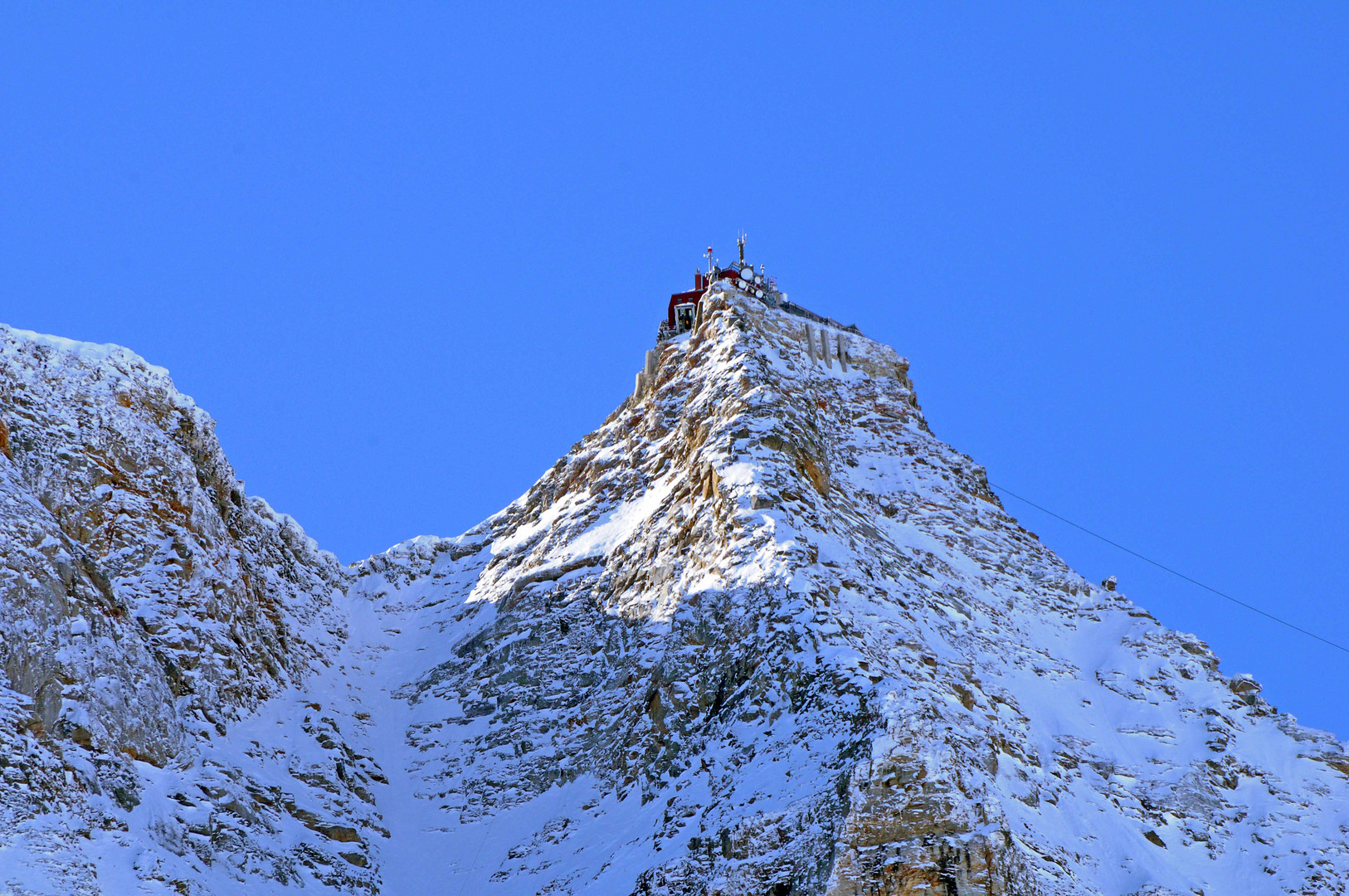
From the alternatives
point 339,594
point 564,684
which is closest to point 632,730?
point 564,684

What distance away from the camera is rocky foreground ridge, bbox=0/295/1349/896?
77.8 m

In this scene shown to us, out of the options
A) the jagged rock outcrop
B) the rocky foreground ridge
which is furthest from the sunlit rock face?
the jagged rock outcrop

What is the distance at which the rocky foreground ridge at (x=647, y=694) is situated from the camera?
7781 cm

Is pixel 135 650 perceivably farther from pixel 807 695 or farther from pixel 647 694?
pixel 807 695

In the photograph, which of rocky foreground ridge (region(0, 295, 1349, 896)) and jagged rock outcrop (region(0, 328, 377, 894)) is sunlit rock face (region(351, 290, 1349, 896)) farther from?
jagged rock outcrop (region(0, 328, 377, 894))

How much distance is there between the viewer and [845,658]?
82.6 meters

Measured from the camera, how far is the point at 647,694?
94.2 metres

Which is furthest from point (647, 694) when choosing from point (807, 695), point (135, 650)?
point (135, 650)

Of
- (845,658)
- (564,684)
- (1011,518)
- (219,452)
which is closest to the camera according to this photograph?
(845,658)

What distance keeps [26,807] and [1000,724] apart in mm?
45820

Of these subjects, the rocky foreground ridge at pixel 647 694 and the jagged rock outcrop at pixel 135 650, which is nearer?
the rocky foreground ridge at pixel 647 694

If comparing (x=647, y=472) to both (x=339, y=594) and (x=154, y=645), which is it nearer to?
(x=339, y=594)

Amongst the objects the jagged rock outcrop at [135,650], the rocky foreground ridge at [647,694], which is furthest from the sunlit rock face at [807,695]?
the jagged rock outcrop at [135,650]

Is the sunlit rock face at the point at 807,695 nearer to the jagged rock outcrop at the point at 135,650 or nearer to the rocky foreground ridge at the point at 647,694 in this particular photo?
the rocky foreground ridge at the point at 647,694
